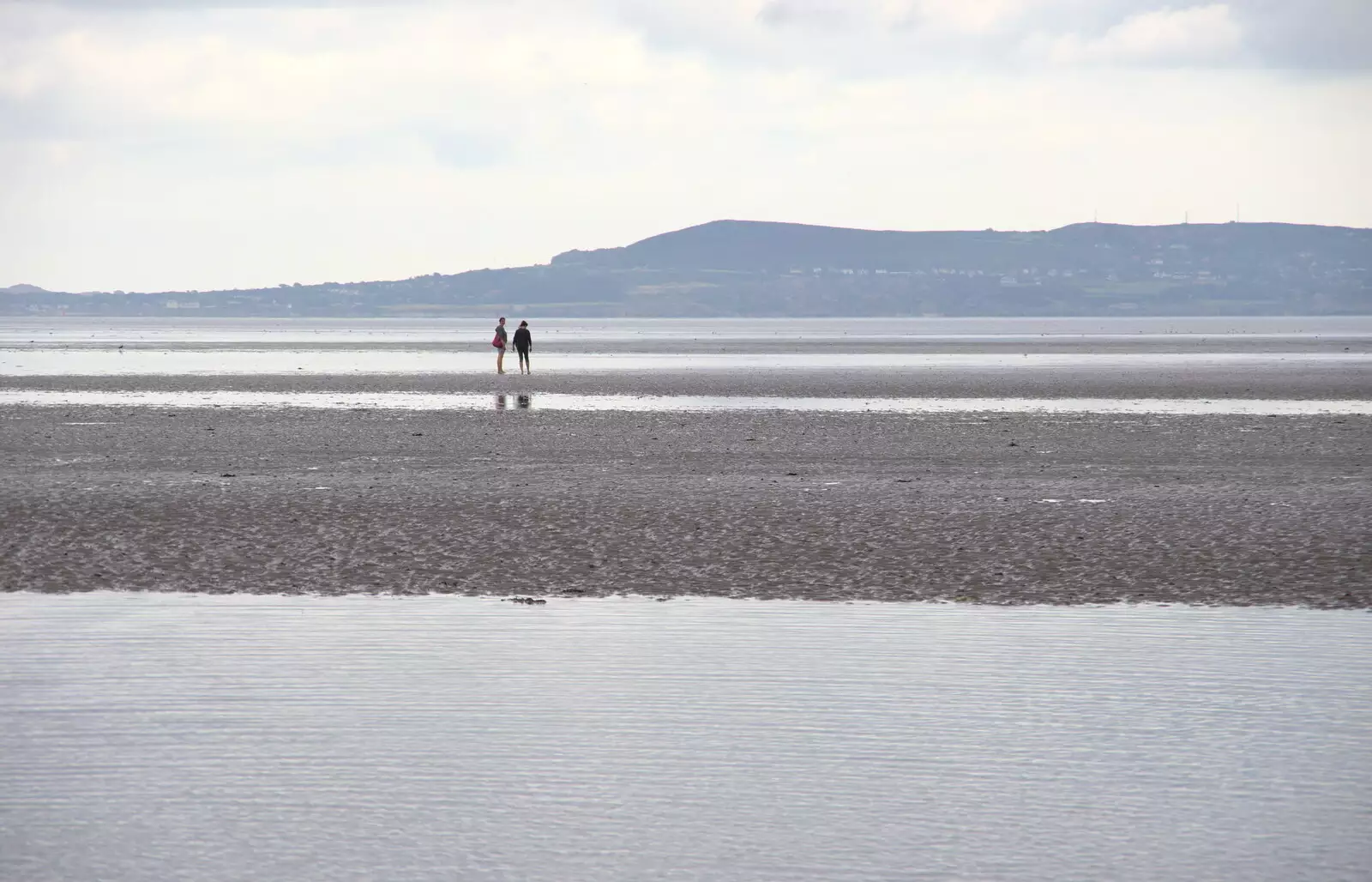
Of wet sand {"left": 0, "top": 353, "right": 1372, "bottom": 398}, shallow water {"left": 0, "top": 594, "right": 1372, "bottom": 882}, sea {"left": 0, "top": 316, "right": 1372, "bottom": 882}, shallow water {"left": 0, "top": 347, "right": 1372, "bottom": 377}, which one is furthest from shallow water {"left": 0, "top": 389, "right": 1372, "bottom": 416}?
shallow water {"left": 0, "top": 594, "right": 1372, "bottom": 882}

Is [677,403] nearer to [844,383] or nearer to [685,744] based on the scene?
[844,383]

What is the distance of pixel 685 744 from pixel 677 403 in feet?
101

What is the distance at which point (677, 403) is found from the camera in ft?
127

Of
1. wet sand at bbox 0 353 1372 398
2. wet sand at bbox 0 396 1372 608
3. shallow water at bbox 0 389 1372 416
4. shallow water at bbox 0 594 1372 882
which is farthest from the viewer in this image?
wet sand at bbox 0 353 1372 398

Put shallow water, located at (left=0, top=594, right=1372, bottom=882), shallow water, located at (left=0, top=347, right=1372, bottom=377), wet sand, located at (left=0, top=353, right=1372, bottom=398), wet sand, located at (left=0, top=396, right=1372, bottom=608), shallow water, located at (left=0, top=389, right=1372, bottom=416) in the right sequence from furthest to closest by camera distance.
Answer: shallow water, located at (left=0, top=347, right=1372, bottom=377) → wet sand, located at (left=0, top=353, right=1372, bottom=398) → shallow water, located at (left=0, top=389, right=1372, bottom=416) → wet sand, located at (left=0, top=396, right=1372, bottom=608) → shallow water, located at (left=0, top=594, right=1372, bottom=882)

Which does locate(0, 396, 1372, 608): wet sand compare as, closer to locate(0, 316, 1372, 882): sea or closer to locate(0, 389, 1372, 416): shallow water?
locate(0, 316, 1372, 882): sea

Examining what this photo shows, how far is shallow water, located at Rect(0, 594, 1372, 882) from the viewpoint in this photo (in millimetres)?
6328

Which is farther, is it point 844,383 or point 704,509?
point 844,383

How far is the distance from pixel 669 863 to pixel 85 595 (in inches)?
308

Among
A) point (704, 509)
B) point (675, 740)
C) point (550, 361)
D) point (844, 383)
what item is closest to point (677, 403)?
point (844, 383)

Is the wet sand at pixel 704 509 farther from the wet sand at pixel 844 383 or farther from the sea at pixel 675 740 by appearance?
the wet sand at pixel 844 383

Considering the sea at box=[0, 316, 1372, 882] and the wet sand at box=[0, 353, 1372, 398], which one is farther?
the wet sand at box=[0, 353, 1372, 398]

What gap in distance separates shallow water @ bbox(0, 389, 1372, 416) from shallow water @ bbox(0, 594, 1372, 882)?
2462cm

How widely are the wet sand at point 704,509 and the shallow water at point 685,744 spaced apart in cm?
152
